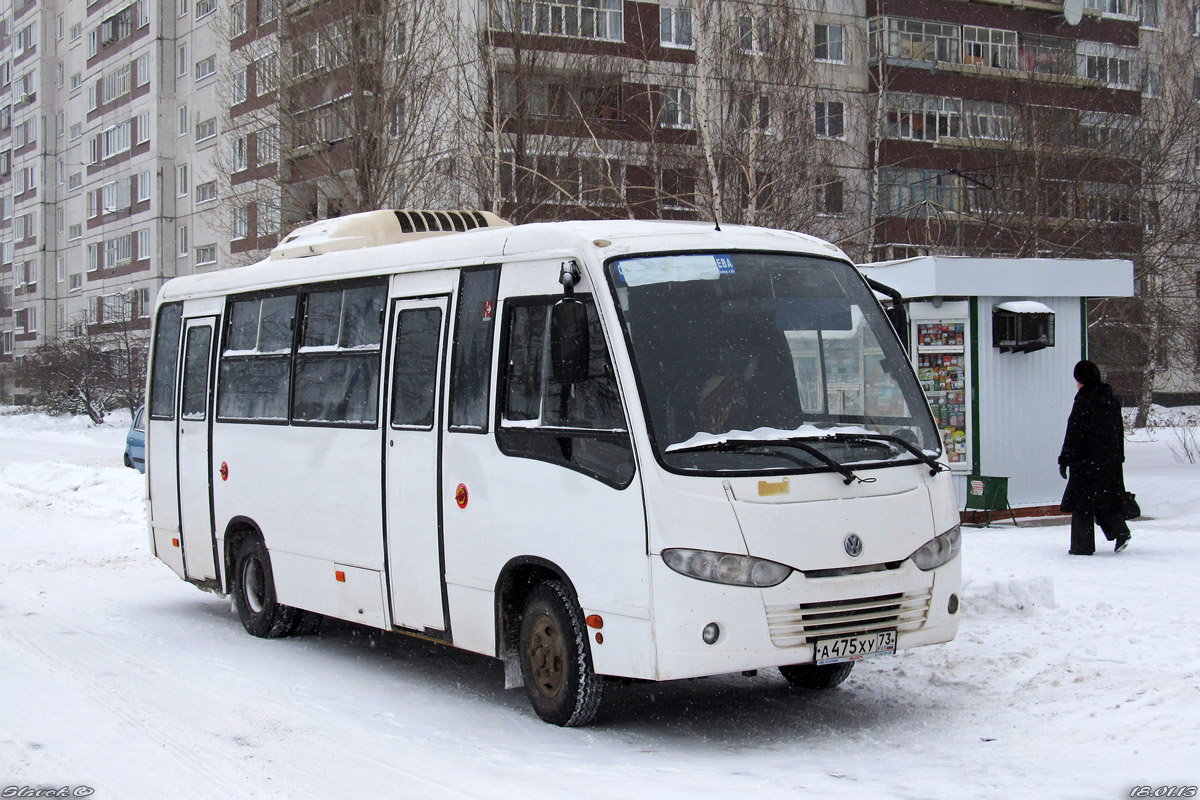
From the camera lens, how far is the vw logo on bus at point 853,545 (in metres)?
7.06

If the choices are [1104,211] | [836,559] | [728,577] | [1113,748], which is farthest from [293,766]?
[1104,211]

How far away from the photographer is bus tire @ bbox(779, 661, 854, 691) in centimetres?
851

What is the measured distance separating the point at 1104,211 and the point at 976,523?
23.3 meters

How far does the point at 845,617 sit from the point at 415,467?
3079mm

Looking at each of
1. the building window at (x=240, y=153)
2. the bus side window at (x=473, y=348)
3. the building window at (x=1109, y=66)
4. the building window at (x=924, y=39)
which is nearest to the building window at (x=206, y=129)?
the building window at (x=240, y=153)

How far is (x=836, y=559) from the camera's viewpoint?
7.02 m

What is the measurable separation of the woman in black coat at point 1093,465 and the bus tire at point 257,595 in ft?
23.6

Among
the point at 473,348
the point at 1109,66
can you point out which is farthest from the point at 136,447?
the point at 1109,66

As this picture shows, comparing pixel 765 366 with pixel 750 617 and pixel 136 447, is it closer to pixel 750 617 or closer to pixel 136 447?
pixel 750 617

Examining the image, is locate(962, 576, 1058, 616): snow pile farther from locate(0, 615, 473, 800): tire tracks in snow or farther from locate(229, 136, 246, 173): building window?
locate(229, 136, 246, 173): building window

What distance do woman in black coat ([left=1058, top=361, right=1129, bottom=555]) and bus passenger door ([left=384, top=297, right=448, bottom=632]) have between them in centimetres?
688

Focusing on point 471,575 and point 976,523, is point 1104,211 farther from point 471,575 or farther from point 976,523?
point 471,575

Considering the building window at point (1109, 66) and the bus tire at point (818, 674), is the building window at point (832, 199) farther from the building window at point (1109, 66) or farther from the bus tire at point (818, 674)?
the bus tire at point (818, 674)

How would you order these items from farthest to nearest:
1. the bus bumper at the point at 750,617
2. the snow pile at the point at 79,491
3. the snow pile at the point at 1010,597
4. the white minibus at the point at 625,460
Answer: the snow pile at the point at 79,491, the snow pile at the point at 1010,597, the white minibus at the point at 625,460, the bus bumper at the point at 750,617
